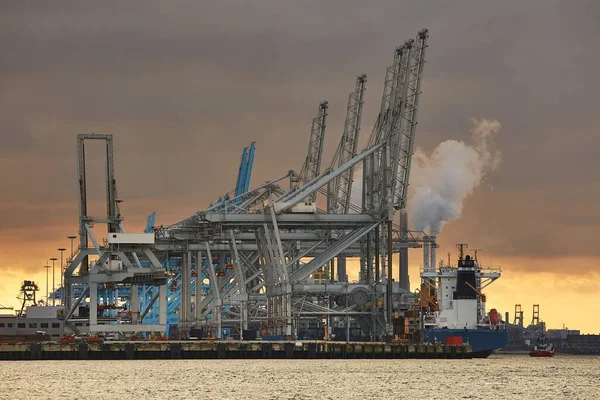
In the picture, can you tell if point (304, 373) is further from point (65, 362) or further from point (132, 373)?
point (65, 362)

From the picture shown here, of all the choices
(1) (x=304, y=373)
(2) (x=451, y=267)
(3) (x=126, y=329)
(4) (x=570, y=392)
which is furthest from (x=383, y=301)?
(4) (x=570, y=392)

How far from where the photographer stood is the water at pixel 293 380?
358 feet

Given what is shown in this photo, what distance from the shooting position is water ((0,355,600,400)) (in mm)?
109062

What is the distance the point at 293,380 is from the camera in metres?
123

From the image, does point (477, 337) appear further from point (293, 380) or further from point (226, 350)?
point (293, 380)

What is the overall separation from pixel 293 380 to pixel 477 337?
36.9 meters

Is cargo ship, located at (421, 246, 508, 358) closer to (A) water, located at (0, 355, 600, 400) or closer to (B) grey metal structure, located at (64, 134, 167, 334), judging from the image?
(A) water, located at (0, 355, 600, 400)

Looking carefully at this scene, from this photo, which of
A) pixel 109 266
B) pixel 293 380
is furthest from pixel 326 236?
pixel 293 380

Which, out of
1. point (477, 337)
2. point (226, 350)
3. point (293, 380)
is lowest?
point (293, 380)

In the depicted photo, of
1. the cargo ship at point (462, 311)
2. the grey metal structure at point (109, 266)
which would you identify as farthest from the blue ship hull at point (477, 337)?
the grey metal structure at point (109, 266)

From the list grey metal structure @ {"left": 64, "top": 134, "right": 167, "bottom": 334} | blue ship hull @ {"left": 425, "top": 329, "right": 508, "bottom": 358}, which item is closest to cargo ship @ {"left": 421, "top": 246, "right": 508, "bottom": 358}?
blue ship hull @ {"left": 425, "top": 329, "right": 508, "bottom": 358}

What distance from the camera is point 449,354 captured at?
154m

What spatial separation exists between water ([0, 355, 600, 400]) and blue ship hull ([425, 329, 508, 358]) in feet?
7.12

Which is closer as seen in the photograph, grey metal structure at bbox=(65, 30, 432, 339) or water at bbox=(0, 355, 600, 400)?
water at bbox=(0, 355, 600, 400)
